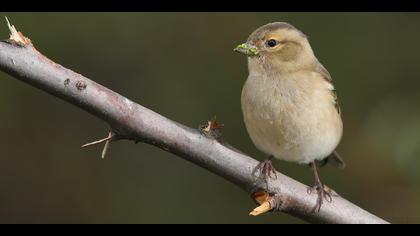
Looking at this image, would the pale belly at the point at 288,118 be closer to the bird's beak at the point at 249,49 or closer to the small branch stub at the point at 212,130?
the bird's beak at the point at 249,49

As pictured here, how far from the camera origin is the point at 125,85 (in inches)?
271

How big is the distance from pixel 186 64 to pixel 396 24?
6.52ft

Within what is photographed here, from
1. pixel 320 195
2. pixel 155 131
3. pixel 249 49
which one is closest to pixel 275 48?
pixel 249 49

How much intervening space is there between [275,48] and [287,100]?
418mm

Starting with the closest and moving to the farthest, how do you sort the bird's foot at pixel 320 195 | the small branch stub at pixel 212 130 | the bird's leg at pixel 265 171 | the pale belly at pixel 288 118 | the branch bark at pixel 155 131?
the branch bark at pixel 155 131, the small branch stub at pixel 212 130, the bird's leg at pixel 265 171, the bird's foot at pixel 320 195, the pale belly at pixel 288 118

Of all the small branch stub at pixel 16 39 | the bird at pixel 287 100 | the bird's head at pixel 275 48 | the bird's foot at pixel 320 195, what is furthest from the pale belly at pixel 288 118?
the small branch stub at pixel 16 39

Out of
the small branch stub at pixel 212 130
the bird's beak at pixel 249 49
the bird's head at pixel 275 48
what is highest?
the bird's head at pixel 275 48

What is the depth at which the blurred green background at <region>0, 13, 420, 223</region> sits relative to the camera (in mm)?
6484

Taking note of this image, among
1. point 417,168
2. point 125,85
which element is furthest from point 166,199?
point 417,168

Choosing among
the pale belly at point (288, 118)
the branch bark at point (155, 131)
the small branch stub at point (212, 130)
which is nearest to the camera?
the branch bark at point (155, 131)

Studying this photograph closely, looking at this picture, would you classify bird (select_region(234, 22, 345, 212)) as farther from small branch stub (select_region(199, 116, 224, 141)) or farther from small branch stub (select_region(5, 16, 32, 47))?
small branch stub (select_region(5, 16, 32, 47))

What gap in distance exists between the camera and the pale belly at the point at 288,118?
15.4 feet

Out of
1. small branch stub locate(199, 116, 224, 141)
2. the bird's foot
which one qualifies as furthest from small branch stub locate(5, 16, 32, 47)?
the bird's foot
